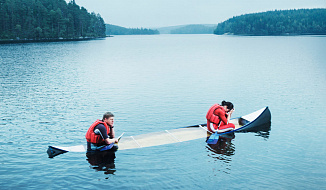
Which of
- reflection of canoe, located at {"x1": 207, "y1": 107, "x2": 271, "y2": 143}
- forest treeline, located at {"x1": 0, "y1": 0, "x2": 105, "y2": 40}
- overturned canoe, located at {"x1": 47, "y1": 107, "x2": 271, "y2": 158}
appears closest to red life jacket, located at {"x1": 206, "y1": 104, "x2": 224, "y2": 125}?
overturned canoe, located at {"x1": 47, "y1": 107, "x2": 271, "y2": 158}

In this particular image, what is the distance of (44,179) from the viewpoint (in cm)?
1427

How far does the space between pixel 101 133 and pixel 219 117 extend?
7.20 meters

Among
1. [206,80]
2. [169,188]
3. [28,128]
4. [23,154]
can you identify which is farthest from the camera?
[206,80]

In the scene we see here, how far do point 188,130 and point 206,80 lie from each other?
2535 cm

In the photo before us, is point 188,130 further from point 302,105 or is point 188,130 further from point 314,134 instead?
point 302,105

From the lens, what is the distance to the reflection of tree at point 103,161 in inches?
601

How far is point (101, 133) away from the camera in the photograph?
15656 millimetres

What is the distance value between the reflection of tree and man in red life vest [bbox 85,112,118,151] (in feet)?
1.28

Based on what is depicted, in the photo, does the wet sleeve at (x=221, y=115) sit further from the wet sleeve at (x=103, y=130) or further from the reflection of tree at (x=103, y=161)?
the wet sleeve at (x=103, y=130)

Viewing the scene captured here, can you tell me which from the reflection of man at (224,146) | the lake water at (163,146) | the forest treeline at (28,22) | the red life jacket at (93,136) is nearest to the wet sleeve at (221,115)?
the reflection of man at (224,146)

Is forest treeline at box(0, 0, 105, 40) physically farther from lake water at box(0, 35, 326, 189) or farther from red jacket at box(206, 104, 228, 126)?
red jacket at box(206, 104, 228, 126)

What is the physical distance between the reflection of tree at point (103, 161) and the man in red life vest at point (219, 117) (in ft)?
20.0

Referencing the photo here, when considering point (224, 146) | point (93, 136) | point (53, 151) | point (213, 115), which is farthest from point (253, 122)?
point (53, 151)

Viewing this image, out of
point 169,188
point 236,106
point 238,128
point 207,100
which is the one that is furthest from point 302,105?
point 169,188
